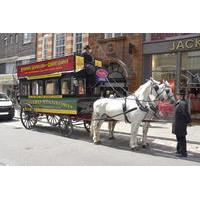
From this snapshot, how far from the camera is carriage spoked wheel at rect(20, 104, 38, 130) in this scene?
41.6 feet

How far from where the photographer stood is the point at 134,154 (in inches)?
324

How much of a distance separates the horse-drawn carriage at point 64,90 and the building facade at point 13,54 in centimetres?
1453

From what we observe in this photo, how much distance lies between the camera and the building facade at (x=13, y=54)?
27.0 m

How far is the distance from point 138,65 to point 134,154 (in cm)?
960

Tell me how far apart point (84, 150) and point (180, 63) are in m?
8.98

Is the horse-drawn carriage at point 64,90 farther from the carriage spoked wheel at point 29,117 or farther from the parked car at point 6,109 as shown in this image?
the parked car at point 6,109

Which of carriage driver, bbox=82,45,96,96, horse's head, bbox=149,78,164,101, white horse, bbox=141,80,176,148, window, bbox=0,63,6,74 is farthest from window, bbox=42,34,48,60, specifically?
horse's head, bbox=149,78,164,101

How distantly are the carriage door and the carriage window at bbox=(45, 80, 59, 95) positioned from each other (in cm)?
192

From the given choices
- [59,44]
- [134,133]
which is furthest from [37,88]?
[59,44]

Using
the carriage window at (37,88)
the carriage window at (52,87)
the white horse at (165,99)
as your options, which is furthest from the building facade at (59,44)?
the white horse at (165,99)

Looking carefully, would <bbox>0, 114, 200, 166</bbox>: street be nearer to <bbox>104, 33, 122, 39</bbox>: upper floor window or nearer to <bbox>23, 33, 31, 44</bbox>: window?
<bbox>104, 33, 122, 39</bbox>: upper floor window

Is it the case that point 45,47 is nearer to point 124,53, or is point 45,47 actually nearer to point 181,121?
point 124,53
